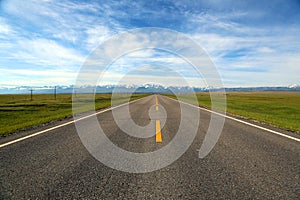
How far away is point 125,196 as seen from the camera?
2.83 metres

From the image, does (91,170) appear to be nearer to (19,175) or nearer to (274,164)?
(19,175)

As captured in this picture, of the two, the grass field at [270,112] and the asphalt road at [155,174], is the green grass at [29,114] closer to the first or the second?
the asphalt road at [155,174]

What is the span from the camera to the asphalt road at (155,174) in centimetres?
291

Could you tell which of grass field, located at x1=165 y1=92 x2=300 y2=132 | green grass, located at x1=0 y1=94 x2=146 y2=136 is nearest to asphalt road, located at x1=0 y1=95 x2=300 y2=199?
green grass, located at x1=0 y1=94 x2=146 y2=136

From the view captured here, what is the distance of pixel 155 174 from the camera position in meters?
3.64

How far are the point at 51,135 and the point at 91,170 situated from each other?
365 cm

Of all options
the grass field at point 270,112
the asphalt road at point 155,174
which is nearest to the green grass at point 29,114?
the asphalt road at point 155,174

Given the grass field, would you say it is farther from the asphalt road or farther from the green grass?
the green grass

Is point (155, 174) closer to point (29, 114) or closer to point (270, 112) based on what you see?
point (29, 114)

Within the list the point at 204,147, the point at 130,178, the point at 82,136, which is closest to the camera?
the point at 130,178

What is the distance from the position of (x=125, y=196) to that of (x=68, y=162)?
6.02 ft

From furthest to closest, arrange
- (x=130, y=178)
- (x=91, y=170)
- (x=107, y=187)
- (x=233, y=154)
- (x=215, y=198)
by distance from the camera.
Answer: (x=233, y=154) → (x=91, y=170) → (x=130, y=178) → (x=107, y=187) → (x=215, y=198)

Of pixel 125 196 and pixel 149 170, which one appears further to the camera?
pixel 149 170

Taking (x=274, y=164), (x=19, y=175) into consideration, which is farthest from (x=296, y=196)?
(x=19, y=175)
